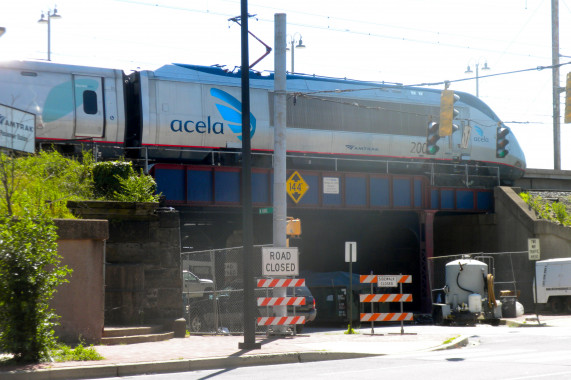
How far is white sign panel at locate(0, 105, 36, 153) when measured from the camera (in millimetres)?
18005

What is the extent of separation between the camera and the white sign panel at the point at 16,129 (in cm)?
1800

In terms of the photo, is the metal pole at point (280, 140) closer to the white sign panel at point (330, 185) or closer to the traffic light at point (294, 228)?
the traffic light at point (294, 228)

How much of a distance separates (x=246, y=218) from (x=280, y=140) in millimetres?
3861

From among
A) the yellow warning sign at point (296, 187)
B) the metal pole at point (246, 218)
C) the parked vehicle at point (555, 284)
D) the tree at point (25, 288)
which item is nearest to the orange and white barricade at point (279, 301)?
the metal pole at point (246, 218)

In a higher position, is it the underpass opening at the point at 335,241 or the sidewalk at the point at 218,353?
the underpass opening at the point at 335,241

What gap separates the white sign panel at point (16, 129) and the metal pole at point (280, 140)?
5.88 meters

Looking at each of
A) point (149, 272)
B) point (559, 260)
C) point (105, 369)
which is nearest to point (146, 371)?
point (105, 369)

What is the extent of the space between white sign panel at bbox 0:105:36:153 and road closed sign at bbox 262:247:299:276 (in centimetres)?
630

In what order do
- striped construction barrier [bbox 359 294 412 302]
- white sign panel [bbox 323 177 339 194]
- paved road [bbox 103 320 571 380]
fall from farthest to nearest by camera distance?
white sign panel [bbox 323 177 339 194] < striped construction barrier [bbox 359 294 412 302] < paved road [bbox 103 320 571 380]

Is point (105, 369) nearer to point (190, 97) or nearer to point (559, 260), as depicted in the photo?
point (190, 97)

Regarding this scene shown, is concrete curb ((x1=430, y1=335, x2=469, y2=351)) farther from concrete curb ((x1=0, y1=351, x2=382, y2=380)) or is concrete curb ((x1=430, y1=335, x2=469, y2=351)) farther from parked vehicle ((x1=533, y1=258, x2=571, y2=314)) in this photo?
parked vehicle ((x1=533, y1=258, x2=571, y2=314))

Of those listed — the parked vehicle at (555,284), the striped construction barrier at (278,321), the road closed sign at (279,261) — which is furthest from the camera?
the parked vehicle at (555,284)

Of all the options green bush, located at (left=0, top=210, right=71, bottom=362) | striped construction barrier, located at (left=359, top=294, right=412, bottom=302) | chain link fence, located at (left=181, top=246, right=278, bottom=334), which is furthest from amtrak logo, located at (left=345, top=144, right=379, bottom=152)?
green bush, located at (left=0, top=210, right=71, bottom=362)

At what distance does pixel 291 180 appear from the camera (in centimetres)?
2823
